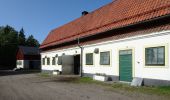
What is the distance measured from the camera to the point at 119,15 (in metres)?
18.4

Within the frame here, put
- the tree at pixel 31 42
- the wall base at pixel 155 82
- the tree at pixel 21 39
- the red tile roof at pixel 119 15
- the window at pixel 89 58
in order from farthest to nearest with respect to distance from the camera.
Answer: the tree at pixel 31 42
the tree at pixel 21 39
the window at pixel 89 58
the red tile roof at pixel 119 15
the wall base at pixel 155 82

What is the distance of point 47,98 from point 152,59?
669 centimetres

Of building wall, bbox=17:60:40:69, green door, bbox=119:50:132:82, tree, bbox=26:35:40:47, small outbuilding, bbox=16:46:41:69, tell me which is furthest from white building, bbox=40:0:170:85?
tree, bbox=26:35:40:47

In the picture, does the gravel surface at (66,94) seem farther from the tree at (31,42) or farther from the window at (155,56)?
the tree at (31,42)

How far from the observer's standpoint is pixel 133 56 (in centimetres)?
1562

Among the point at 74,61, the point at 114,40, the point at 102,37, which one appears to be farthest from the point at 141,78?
the point at 74,61

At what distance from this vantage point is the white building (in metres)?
13.6

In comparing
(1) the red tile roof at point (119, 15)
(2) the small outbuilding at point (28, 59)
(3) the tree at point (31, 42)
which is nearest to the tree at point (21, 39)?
(3) the tree at point (31, 42)

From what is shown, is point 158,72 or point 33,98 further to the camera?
point 158,72

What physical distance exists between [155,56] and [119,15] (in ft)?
18.4

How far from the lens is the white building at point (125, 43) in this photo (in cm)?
1356

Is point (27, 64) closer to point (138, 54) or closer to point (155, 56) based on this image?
point (138, 54)

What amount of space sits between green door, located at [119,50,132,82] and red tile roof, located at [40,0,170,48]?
193 cm

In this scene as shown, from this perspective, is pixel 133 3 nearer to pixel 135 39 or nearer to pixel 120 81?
pixel 135 39
